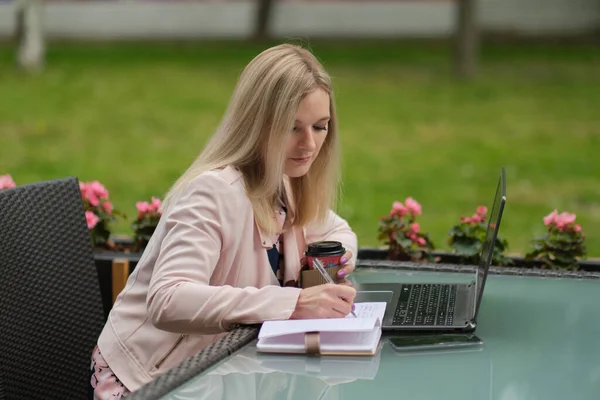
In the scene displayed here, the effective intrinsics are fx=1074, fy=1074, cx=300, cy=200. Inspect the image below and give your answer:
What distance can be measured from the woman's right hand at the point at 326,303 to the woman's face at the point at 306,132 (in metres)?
0.38

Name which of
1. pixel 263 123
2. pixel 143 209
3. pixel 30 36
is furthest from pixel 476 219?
pixel 30 36

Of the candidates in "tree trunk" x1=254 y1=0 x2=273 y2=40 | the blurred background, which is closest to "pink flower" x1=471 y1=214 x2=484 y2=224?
the blurred background

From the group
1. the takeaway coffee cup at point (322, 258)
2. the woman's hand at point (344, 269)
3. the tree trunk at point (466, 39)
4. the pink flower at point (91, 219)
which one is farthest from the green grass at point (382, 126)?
the takeaway coffee cup at point (322, 258)

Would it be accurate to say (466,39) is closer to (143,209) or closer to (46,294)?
(143,209)

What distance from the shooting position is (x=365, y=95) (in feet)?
40.9

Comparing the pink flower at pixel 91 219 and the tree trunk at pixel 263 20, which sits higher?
the pink flower at pixel 91 219

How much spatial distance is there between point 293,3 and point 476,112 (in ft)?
23.7

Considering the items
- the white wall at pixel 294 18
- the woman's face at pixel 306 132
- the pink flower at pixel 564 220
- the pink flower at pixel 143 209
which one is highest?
the woman's face at pixel 306 132

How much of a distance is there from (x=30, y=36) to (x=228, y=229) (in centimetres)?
1257

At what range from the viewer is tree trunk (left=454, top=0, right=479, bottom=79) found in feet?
42.2

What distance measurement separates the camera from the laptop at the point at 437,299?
2.34 m

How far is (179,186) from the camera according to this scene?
248 centimetres

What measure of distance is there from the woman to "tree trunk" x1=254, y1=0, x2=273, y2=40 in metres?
14.9

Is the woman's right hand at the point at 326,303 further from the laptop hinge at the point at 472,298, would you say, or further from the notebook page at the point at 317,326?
the laptop hinge at the point at 472,298
